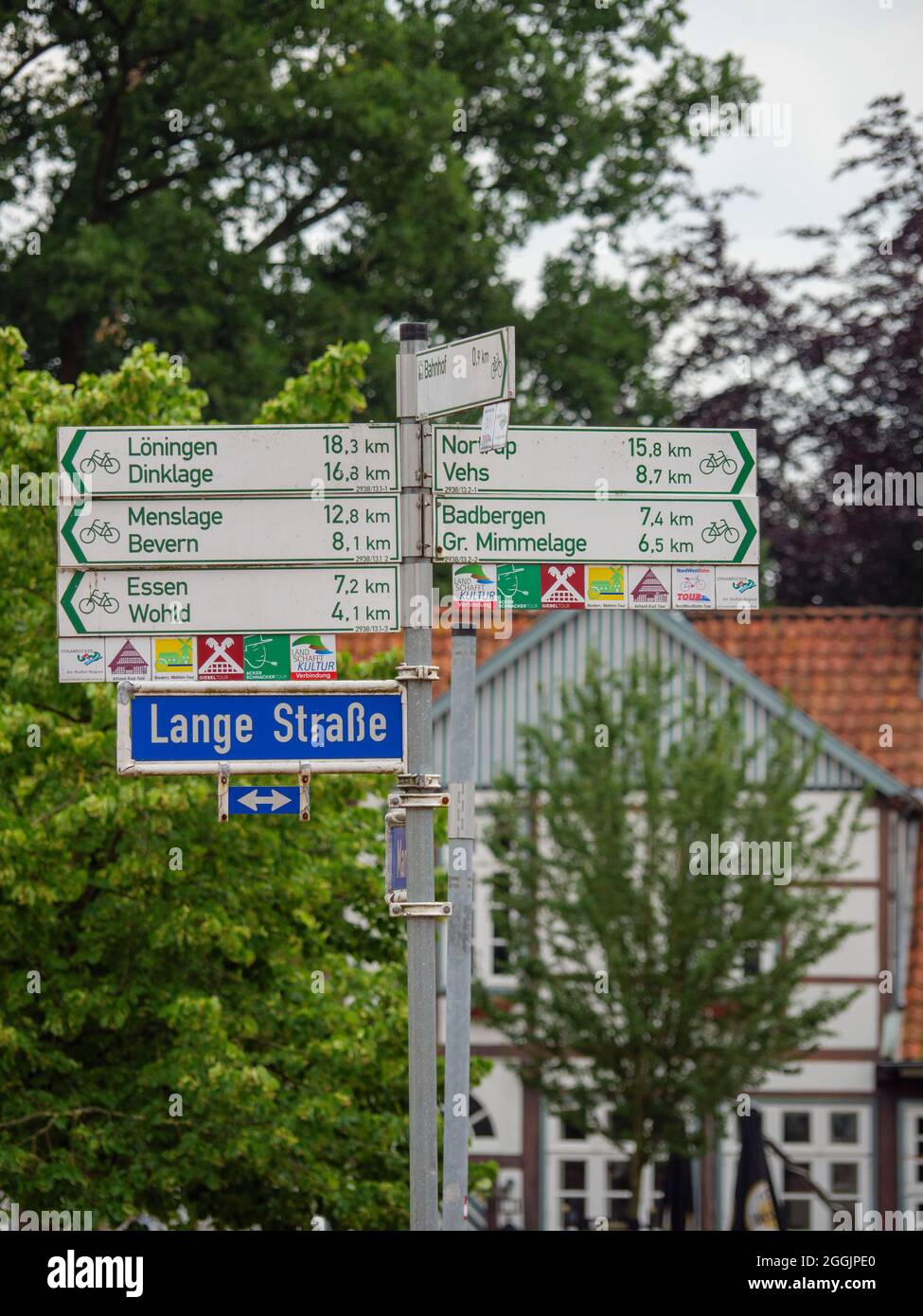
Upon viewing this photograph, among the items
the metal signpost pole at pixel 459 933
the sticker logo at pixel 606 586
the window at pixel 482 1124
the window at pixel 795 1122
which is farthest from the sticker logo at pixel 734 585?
the window at pixel 795 1122

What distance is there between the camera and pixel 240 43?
23.8 metres

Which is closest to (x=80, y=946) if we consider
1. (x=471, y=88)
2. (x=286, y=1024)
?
(x=286, y=1024)

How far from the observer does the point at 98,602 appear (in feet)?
16.8

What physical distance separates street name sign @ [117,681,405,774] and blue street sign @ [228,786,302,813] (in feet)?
0.05

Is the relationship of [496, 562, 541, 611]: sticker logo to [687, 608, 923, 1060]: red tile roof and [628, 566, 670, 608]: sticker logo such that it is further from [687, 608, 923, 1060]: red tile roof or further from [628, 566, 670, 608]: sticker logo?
[687, 608, 923, 1060]: red tile roof

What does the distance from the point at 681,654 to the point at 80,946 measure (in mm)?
12507

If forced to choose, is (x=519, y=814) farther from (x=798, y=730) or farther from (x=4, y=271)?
(x=4, y=271)

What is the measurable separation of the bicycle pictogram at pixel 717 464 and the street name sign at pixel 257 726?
1046mm

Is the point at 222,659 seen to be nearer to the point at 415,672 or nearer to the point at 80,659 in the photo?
the point at 80,659

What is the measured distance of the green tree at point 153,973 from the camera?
406 inches

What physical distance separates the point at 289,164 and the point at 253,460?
69.5 ft
